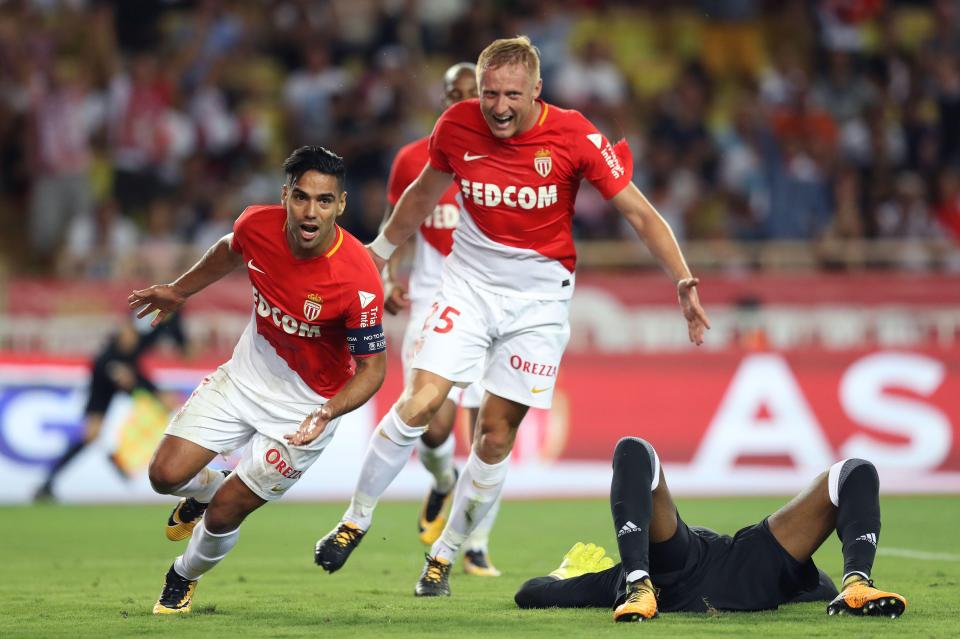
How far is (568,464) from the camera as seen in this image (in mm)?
14734

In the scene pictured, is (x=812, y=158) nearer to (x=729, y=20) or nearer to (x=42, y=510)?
(x=729, y=20)

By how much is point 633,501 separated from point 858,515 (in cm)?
99

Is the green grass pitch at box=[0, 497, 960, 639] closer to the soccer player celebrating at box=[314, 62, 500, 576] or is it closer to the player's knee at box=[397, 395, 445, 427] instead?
the soccer player celebrating at box=[314, 62, 500, 576]

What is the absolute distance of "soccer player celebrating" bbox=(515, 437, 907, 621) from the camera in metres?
6.38

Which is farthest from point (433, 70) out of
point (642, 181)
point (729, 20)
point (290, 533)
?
point (290, 533)

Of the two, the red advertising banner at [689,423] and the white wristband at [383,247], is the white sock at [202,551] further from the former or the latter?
the red advertising banner at [689,423]

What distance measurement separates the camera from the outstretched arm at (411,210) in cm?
802

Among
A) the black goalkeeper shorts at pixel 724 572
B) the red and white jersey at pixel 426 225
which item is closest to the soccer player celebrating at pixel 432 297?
the red and white jersey at pixel 426 225

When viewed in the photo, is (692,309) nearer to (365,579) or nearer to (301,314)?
(301,314)

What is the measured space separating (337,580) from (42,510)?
5719 mm

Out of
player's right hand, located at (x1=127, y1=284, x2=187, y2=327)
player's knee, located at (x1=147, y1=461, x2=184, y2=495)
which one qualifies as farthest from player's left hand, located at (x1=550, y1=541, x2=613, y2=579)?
player's right hand, located at (x1=127, y1=284, x2=187, y2=327)

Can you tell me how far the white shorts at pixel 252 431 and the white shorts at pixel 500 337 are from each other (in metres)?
0.83

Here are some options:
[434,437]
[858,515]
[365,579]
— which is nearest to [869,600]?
[858,515]

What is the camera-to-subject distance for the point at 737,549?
6586 mm
